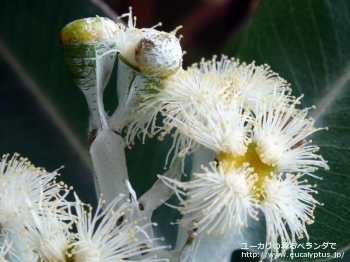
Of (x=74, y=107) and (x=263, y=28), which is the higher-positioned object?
(x=263, y=28)

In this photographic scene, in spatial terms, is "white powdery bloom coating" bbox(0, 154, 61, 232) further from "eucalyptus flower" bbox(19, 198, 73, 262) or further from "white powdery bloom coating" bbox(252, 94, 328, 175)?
"white powdery bloom coating" bbox(252, 94, 328, 175)

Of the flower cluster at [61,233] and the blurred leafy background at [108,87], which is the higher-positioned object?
the blurred leafy background at [108,87]

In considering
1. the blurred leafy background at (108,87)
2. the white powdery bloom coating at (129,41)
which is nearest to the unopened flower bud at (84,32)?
the white powdery bloom coating at (129,41)

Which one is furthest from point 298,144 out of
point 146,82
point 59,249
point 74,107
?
point 74,107

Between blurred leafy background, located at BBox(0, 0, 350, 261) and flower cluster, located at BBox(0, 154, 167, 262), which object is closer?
flower cluster, located at BBox(0, 154, 167, 262)

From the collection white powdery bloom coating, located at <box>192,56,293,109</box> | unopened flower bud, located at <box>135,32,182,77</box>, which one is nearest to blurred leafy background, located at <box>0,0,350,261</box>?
white powdery bloom coating, located at <box>192,56,293,109</box>

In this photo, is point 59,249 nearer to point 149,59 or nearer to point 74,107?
point 149,59

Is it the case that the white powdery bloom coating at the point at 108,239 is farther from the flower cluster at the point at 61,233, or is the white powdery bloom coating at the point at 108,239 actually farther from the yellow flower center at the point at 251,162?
the yellow flower center at the point at 251,162
